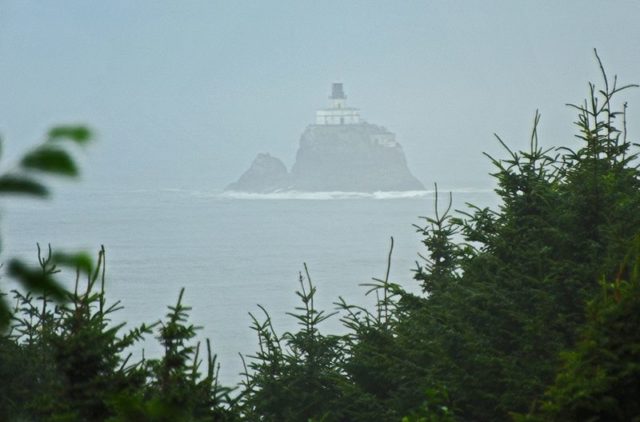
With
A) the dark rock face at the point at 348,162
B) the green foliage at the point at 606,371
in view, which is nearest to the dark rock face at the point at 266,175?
the dark rock face at the point at 348,162

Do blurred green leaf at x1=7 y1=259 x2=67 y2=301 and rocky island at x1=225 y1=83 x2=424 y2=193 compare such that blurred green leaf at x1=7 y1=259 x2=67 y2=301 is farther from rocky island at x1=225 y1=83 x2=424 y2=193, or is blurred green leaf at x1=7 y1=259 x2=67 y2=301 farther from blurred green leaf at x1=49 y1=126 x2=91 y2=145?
rocky island at x1=225 y1=83 x2=424 y2=193

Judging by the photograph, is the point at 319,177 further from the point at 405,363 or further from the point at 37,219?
the point at 405,363

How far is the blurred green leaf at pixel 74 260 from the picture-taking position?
127 centimetres

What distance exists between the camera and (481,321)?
5309 mm

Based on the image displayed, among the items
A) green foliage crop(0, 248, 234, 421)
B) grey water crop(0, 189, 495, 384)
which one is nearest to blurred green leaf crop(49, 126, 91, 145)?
green foliage crop(0, 248, 234, 421)

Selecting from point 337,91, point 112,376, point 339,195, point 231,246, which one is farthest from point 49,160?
point 337,91

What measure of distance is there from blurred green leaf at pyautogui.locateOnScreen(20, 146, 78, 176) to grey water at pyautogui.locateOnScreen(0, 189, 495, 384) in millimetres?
28324

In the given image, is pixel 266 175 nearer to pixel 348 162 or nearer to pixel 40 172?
pixel 348 162

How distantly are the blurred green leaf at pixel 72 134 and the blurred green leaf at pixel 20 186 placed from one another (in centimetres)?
7

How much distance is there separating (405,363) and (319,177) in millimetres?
98212

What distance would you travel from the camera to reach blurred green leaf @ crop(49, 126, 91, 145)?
4.05ft

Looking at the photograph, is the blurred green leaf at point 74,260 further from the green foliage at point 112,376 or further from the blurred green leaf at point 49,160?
the green foliage at point 112,376

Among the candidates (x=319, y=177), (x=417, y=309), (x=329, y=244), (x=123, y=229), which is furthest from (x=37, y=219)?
(x=417, y=309)

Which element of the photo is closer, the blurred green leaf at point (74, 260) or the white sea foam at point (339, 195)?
the blurred green leaf at point (74, 260)
